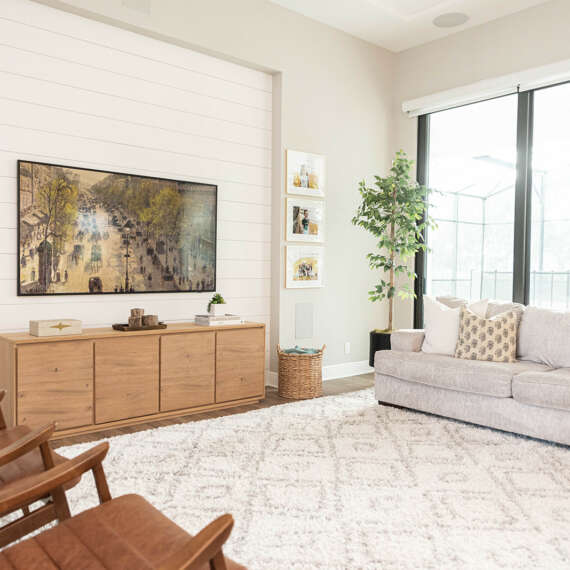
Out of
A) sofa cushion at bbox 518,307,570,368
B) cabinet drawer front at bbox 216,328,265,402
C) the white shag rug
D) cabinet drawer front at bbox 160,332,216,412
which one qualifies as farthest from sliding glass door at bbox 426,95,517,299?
cabinet drawer front at bbox 160,332,216,412

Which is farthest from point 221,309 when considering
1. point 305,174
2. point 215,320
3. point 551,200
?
point 551,200

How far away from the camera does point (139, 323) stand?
153 inches

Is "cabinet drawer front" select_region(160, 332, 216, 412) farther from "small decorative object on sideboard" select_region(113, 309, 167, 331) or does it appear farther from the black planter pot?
the black planter pot

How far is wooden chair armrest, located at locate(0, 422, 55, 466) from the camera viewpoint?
176 cm

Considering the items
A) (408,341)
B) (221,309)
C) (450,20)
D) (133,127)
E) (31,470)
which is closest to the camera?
(31,470)

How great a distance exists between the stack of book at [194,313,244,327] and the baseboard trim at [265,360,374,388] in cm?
91

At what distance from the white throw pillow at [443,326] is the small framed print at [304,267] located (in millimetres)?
1241

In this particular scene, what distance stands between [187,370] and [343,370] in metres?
1.98

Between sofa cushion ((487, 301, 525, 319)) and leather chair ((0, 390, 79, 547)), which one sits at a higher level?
sofa cushion ((487, 301, 525, 319))

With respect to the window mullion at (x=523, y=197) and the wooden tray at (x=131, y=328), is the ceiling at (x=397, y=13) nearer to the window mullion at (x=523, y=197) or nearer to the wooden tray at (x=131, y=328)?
the window mullion at (x=523, y=197)

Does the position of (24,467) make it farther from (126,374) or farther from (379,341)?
(379,341)

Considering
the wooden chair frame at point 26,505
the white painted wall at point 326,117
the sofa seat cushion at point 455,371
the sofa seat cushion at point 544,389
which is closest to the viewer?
the wooden chair frame at point 26,505

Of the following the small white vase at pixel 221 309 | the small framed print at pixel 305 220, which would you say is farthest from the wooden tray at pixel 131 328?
the small framed print at pixel 305 220

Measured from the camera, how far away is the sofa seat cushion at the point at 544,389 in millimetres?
3299
